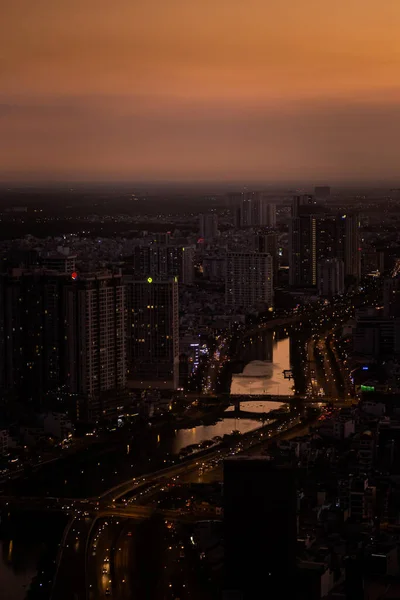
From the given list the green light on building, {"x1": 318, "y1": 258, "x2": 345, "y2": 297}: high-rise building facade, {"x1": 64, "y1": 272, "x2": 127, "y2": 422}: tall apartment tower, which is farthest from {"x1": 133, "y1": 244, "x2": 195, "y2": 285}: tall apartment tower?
the green light on building

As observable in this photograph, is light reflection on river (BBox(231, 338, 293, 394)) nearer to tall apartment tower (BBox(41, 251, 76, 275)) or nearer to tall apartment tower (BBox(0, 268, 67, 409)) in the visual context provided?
tall apartment tower (BBox(0, 268, 67, 409))

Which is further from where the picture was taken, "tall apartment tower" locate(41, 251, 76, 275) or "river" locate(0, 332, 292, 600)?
"tall apartment tower" locate(41, 251, 76, 275)

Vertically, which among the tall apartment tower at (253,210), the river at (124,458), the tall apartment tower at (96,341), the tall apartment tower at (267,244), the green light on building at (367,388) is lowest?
the river at (124,458)

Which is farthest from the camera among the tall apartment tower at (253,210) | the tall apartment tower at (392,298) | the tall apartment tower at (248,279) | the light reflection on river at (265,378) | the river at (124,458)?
the tall apartment tower at (253,210)

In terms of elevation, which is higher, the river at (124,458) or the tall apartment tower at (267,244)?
the tall apartment tower at (267,244)

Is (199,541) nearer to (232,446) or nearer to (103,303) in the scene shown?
(232,446)

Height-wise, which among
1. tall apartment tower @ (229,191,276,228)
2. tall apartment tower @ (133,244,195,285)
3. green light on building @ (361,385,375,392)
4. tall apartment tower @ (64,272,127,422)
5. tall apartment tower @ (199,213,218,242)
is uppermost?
tall apartment tower @ (229,191,276,228)

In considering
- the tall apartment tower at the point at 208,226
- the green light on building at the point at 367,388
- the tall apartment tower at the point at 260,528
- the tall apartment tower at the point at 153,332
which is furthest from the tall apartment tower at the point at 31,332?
the tall apartment tower at the point at 208,226

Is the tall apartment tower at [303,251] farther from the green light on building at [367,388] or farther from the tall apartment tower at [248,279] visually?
the green light on building at [367,388]
